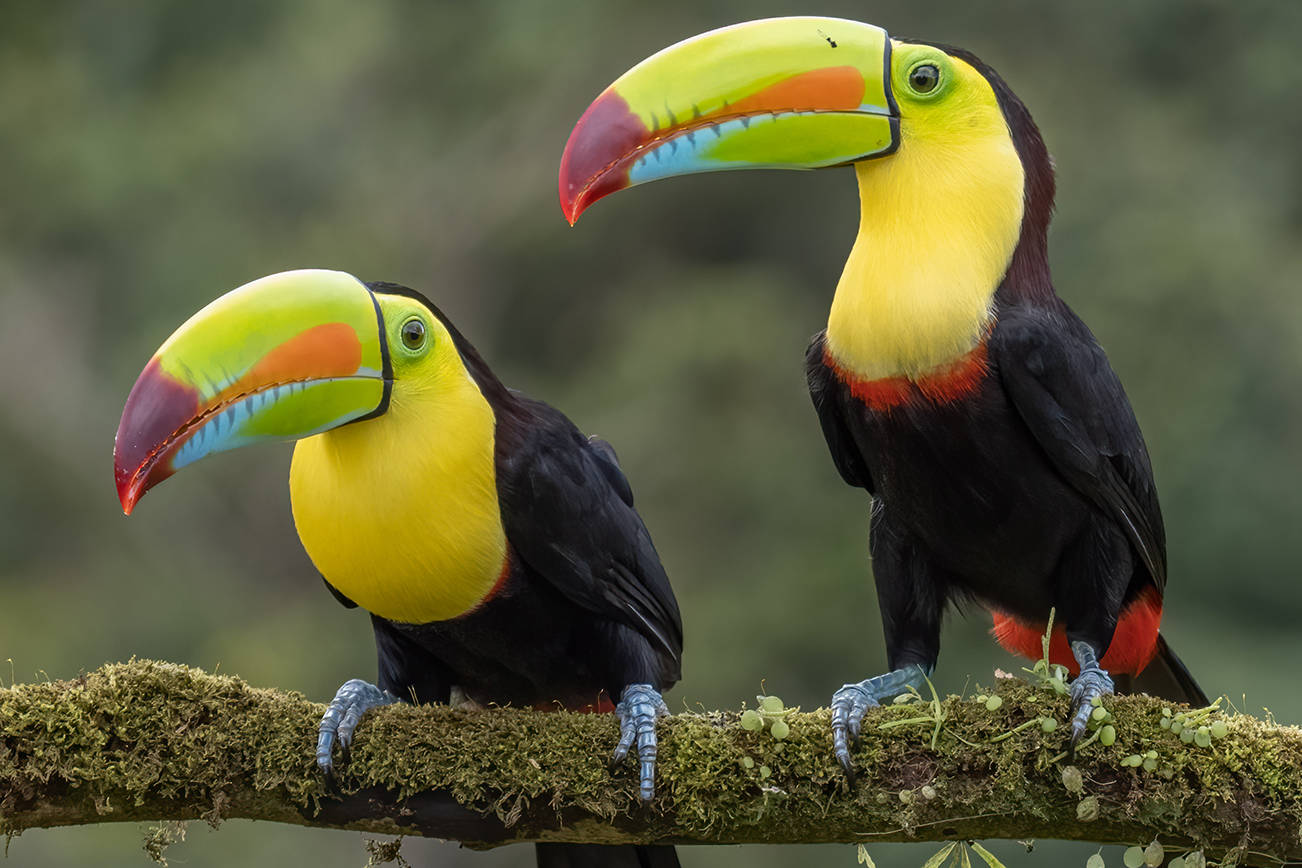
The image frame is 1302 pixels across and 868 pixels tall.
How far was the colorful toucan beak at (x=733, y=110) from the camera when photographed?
7.52ft

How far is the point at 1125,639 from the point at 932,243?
75 centimetres

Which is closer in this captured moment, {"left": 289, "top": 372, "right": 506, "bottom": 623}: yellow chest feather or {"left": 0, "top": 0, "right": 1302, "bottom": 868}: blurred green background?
{"left": 289, "top": 372, "right": 506, "bottom": 623}: yellow chest feather

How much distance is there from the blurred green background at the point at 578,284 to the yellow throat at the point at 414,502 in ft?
10.6

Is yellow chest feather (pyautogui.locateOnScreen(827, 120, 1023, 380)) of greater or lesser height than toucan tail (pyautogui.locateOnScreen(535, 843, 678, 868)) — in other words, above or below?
above

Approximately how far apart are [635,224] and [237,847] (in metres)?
2.94

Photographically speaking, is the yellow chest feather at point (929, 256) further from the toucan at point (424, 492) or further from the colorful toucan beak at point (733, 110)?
the toucan at point (424, 492)

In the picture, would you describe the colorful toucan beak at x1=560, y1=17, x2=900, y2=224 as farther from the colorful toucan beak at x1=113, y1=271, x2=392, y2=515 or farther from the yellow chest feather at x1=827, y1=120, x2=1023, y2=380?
the colorful toucan beak at x1=113, y1=271, x2=392, y2=515

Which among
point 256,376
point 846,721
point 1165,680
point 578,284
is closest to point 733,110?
point 256,376

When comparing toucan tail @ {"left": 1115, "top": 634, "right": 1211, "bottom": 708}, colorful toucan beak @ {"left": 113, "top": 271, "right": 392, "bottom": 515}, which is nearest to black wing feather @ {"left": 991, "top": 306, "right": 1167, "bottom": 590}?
toucan tail @ {"left": 1115, "top": 634, "right": 1211, "bottom": 708}

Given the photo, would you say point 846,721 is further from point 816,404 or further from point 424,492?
point 424,492

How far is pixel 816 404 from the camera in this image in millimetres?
2539

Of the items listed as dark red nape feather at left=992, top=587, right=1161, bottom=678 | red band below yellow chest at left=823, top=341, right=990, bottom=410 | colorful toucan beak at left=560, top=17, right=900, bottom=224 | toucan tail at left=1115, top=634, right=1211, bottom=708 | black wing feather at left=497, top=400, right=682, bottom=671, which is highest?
colorful toucan beak at left=560, top=17, right=900, bottom=224

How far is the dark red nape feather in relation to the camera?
260cm

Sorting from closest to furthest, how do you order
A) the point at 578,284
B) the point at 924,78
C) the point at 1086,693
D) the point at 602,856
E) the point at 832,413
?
the point at 1086,693 → the point at 924,78 → the point at 832,413 → the point at 602,856 → the point at 578,284
